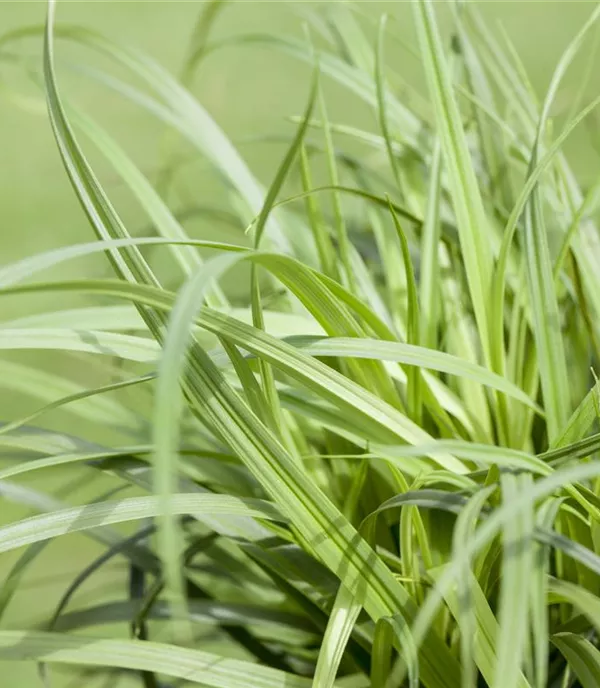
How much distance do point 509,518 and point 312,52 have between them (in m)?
0.39

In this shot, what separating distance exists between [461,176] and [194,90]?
0.51 m

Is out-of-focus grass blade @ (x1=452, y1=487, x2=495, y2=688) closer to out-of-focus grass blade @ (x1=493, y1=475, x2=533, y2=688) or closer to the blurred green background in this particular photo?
out-of-focus grass blade @ (x1=493, y1=475, x2=533, y2=688)

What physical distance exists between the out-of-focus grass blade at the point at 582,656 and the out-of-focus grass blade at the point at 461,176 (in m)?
0.15

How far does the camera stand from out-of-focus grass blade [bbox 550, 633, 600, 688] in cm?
32

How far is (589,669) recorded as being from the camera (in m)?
0.32

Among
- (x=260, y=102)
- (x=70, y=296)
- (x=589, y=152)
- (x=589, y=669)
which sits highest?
(x=260, y=102)

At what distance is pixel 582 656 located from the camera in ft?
1.08

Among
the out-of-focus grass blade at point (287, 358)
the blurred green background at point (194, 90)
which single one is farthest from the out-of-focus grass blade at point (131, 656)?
the blurred green background at point (194, 90)

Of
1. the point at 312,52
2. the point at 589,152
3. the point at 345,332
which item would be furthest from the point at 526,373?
the point at 589,152

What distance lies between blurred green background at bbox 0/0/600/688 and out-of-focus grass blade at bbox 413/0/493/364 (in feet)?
1.27

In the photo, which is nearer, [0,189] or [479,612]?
[479,612]

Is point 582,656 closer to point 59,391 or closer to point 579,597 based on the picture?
point 579,597

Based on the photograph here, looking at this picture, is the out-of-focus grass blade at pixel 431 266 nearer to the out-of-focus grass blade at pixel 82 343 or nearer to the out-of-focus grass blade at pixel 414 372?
the out-of-focus grass blade at pixel 414 372

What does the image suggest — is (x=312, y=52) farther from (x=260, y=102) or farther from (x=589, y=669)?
(x=589, y=669)
